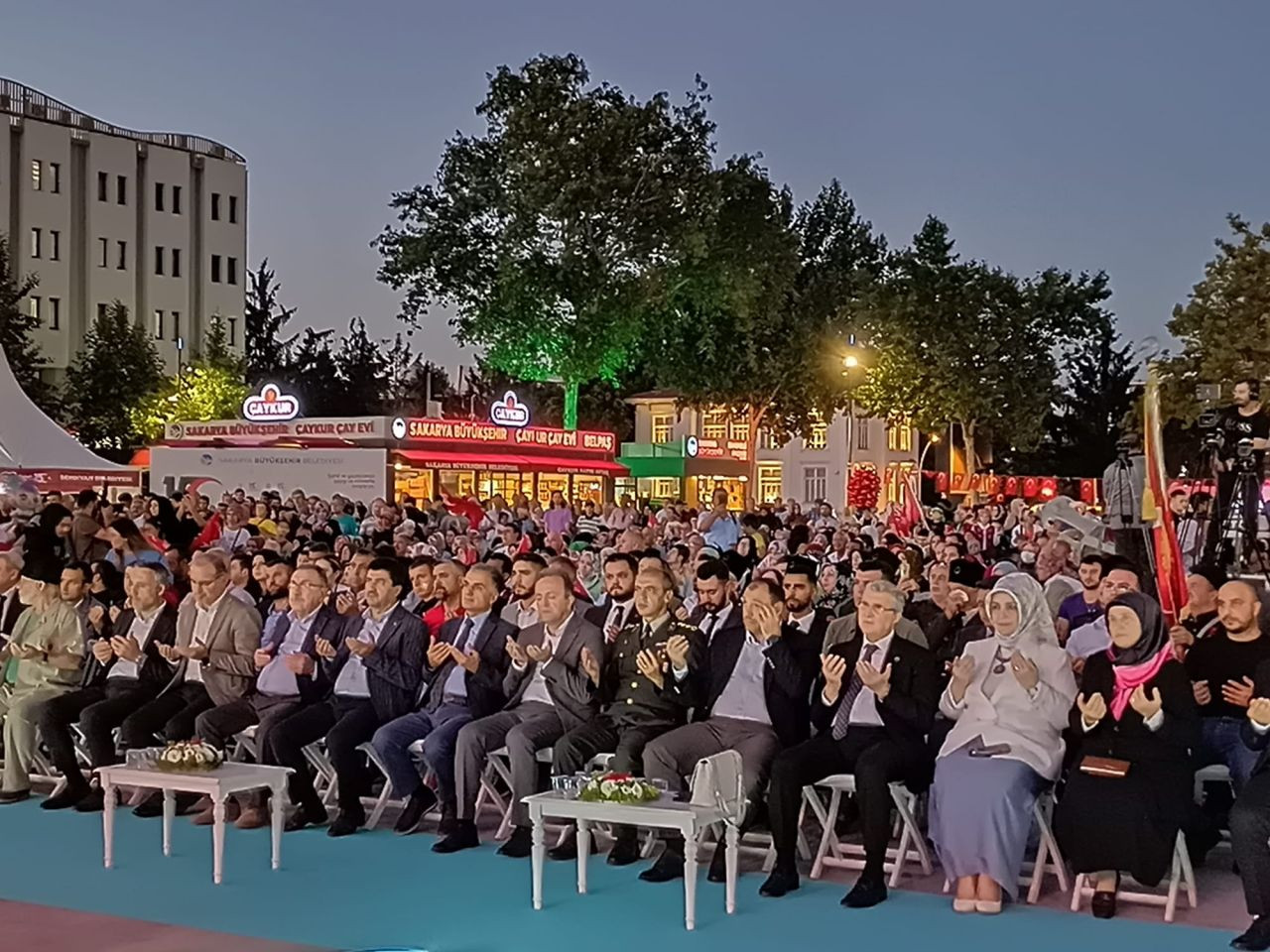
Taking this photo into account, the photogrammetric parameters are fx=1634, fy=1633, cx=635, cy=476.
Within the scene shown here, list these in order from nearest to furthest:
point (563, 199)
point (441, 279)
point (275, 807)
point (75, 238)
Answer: point (275, 807)
point (563, 199)
point (441, 279)
point (75, 238)

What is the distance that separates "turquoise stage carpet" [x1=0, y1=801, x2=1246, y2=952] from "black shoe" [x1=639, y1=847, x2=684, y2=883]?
0.08 meters

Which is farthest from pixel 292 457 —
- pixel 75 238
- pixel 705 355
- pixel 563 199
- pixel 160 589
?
pixel 75 238

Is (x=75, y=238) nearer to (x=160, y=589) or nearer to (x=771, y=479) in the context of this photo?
(x=771, y=479)

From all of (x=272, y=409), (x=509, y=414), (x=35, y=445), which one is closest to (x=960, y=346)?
(x=509, y=414)

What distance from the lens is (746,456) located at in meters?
49.2

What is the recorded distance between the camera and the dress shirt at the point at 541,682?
26.5ft

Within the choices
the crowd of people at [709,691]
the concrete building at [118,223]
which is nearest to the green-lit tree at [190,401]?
the concrete building at [118,223]

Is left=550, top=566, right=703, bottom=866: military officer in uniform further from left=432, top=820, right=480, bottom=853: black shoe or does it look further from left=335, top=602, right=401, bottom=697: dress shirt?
left=335, top=602, right=401, bottom=697: dress shirt

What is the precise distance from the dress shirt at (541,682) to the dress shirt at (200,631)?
6.23 ft

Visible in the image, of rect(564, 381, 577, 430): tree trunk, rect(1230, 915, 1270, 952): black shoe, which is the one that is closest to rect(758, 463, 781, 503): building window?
rect(564, 381, 577, 430): tree trunk

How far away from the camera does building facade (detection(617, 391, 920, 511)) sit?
4797 centimetres

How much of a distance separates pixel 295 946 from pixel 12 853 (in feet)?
7.60

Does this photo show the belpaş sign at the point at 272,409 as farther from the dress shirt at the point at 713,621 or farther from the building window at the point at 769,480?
the dress shirt at the point at 713,621

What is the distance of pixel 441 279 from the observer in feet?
131
